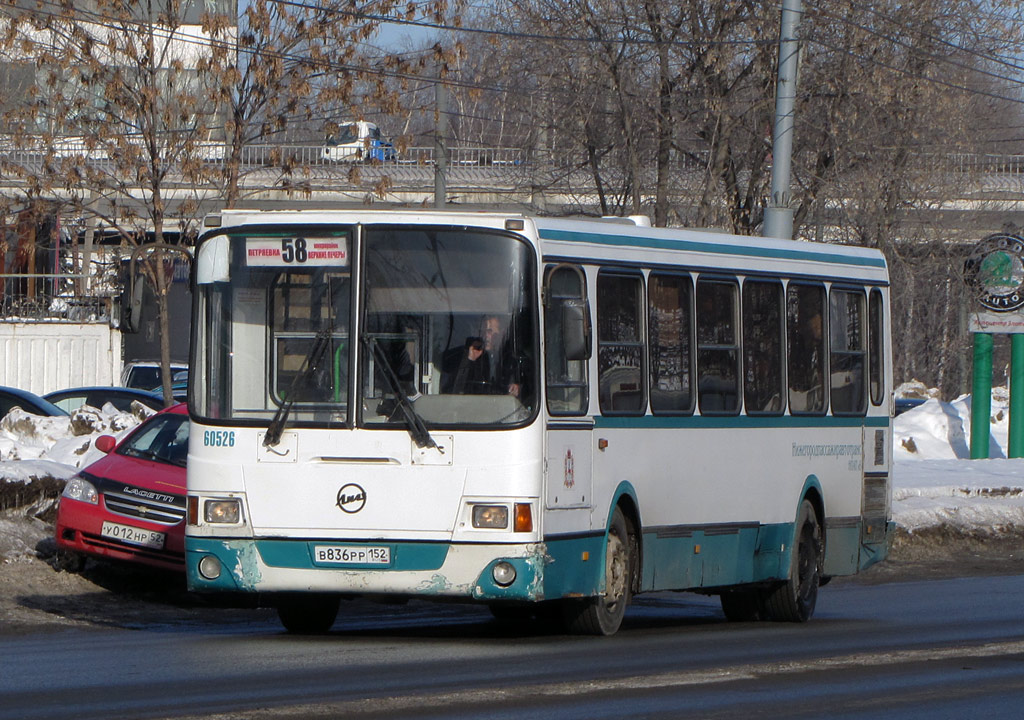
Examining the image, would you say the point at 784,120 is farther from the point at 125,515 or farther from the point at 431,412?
the point at 431,412

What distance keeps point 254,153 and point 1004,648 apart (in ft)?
56.4

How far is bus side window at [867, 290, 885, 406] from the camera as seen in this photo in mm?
13938

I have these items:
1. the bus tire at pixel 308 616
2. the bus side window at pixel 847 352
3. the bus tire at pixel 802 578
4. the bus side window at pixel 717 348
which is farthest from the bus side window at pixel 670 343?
the bus tire at pixel 308 616

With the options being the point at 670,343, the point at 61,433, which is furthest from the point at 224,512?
the point at 61,433

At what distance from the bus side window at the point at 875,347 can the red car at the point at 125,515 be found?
215 inches

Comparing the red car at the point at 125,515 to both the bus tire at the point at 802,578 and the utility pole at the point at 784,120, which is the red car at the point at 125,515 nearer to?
the bus tire at the point at 802,578

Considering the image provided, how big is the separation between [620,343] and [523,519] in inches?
62.9

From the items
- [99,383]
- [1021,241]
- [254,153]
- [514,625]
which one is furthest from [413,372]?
[99,383]

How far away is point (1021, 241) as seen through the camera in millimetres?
27312

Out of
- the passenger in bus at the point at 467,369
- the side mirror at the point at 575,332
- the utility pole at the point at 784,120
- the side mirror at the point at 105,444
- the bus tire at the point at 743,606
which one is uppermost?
the utility pole at the point at 784,120

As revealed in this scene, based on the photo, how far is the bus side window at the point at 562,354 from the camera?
10.1 m

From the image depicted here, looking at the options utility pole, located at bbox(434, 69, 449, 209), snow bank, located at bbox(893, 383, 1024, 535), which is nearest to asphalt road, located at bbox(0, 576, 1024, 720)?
snow bank, located at bbox(893, 383, 1024, 535)

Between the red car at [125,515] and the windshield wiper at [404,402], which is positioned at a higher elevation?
the windshield wiper at [404,402]

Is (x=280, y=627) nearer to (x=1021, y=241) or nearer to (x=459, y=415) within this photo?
(x=459, y=415)
